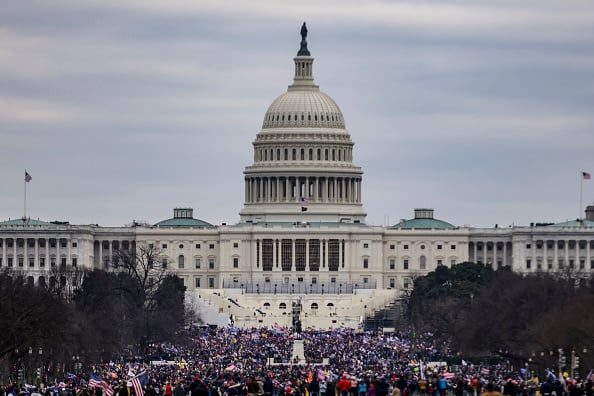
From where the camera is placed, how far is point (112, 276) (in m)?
181

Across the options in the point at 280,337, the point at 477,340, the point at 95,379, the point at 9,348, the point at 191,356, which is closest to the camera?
the point at 95,379

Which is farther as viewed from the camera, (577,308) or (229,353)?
(229,353)

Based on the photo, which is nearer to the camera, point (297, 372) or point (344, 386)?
point (344, 386)

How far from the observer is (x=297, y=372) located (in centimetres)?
11969

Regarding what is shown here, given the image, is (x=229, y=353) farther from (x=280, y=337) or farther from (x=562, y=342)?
(x=562, y=342)

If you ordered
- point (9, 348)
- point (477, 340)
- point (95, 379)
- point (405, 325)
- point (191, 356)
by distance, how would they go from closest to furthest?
point (95, 379)
point (9, 348)
point (477, 340)
point (191, 356)
point (405, 325)

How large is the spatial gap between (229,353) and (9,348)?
1612 inches

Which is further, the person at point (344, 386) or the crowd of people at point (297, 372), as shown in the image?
the crowd of people at point (297, 372)

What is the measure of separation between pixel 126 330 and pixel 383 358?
54.0ft

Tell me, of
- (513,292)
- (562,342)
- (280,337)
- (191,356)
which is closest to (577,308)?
(562,342)

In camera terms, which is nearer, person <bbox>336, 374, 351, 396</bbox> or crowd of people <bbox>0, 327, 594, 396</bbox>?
person <bbox>336, 374, 351, 396</bbox>

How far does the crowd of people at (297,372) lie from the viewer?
84812 mm

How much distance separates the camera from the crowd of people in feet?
278

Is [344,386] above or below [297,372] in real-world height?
below
